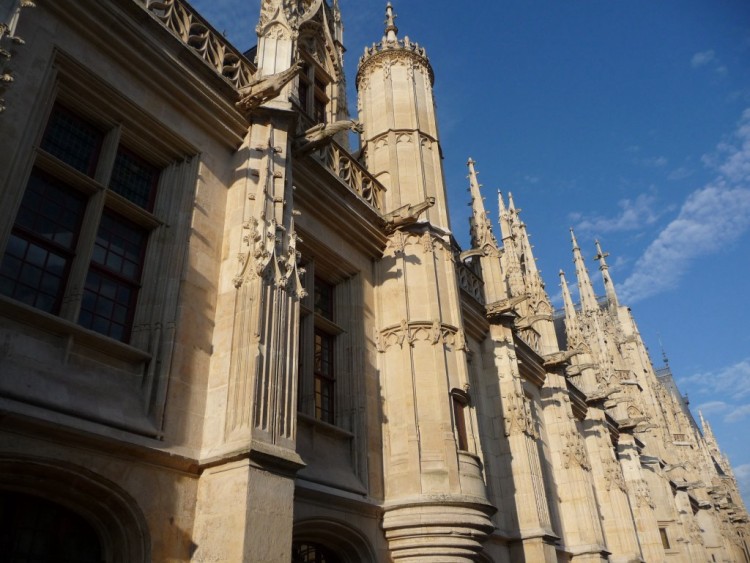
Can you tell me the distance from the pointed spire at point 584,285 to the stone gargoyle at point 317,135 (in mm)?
25355

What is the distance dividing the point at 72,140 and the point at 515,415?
11.0 m

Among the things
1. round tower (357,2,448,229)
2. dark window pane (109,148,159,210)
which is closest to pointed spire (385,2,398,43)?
round tower (357,2,448,229)

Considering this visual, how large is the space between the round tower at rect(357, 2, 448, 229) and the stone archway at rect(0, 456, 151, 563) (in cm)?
828

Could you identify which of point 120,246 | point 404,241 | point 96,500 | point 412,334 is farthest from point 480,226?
point 96,500

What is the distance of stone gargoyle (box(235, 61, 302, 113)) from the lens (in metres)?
8.76

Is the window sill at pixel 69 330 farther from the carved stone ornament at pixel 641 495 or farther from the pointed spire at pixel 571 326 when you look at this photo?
the carved stone ornament at pixel 641 495

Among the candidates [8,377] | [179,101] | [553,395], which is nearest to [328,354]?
[179,101]

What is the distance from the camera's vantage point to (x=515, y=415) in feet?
47.4

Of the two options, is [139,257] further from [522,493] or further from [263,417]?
[522,493]

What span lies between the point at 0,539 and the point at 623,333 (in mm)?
39004

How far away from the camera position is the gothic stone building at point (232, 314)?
5.93 metres

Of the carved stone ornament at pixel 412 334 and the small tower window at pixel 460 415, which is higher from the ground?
the carved stone ornament at pixel 412 334

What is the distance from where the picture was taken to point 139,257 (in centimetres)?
766

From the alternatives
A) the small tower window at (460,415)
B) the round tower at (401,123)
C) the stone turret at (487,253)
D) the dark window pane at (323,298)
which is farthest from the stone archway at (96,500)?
the stone turret at (487,253)
